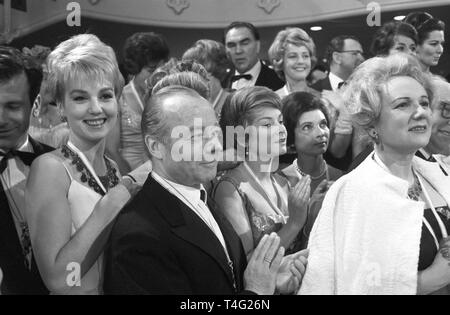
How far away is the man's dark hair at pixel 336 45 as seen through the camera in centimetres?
189

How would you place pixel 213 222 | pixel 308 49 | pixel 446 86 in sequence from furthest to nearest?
pixel 308 49 → pixel 446 86 → pixel 213 222

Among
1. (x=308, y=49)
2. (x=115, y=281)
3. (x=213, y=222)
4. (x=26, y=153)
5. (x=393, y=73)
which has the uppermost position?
(x=308, y=49)

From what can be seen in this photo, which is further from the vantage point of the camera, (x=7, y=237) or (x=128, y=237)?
(x=7, y=237)

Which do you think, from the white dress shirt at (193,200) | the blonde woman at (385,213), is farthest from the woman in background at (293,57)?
the white dress shirt at (193,200)

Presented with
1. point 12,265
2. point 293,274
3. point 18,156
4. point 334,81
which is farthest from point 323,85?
point 12,265

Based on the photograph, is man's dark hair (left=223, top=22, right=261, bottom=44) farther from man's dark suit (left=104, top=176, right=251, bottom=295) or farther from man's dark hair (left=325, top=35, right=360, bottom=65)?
man's dark suit (left=104, top=176, right=251, bottom=295)

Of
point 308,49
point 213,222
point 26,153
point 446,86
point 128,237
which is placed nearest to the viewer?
point 128,237

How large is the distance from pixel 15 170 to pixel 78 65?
38cm

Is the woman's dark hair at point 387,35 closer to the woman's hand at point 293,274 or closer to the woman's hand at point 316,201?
the woman's hand at point 316,201

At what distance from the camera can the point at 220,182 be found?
175 centimetres
